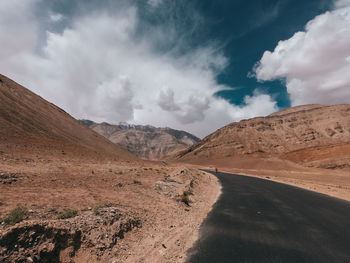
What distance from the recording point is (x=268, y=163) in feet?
251

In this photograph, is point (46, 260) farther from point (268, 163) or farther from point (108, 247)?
point (268, 163)

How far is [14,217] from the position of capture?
5723 millimetres

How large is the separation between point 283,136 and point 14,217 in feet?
389

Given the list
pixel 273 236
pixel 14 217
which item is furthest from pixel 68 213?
pixel 273 236

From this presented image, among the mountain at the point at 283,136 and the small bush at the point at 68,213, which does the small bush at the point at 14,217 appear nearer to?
the small bush at the point at 68,213

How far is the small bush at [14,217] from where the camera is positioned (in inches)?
215

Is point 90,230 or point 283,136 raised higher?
point 283,136

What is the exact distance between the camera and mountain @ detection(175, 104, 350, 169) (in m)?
91.4

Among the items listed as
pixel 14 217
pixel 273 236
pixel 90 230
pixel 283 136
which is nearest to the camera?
pixel 14 217

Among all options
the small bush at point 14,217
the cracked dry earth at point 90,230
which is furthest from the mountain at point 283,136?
the small bush at point 14,217

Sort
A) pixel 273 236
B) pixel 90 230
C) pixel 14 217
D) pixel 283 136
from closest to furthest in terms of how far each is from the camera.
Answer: pixel 14 217, pixel 90 230, pixel 273 236, pixel 283 136

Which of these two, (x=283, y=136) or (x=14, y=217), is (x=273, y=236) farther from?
(x=283, y=136)

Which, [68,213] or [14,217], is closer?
[14,217]

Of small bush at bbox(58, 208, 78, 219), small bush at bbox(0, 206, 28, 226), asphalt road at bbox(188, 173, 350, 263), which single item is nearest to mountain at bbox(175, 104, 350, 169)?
asphalt road at bbox(188, 173, 350, 263)
